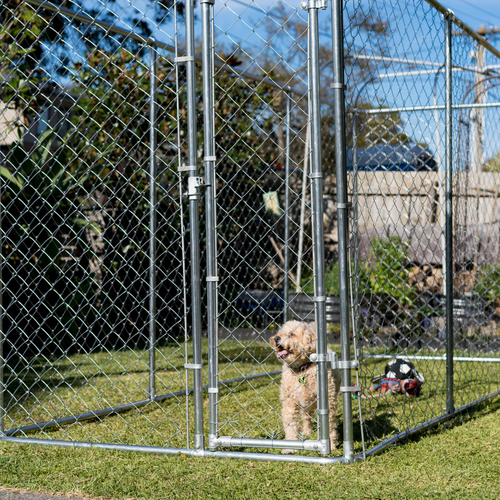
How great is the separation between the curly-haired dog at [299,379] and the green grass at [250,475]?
1.43ft

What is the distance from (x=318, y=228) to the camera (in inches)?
111

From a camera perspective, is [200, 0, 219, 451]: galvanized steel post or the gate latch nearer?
the gate latch

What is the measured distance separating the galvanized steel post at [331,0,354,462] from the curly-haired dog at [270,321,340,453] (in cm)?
45

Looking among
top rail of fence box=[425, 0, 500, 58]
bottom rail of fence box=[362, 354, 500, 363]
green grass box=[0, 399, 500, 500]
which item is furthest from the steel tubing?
bottom rail of fence box=[362, 354, 500, 363]

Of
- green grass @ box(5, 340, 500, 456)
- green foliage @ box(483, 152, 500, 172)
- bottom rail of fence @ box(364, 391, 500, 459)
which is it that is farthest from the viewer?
green foliage @ box(483, 152, 500, 172)

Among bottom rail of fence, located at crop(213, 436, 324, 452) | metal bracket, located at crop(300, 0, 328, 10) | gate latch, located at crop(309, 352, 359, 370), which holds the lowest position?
bottom rail of fence, located at crop(213, 436, 324, 452)

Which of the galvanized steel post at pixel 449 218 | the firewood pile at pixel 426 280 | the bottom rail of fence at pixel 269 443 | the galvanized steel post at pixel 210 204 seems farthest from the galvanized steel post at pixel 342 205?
the firewood pile at pixel 426 280

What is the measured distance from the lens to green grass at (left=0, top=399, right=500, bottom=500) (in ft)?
8.41

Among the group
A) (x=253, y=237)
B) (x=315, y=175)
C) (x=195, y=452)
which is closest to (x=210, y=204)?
(x=315, y=175)

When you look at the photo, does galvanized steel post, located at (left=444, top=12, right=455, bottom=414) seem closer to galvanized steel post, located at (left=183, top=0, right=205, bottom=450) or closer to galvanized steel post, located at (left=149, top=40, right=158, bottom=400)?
galvanized steel post, located at (left=183, top=0, right=205, bottom=450)

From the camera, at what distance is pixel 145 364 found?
19.6 feet

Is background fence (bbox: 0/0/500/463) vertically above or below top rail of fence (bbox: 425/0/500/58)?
below

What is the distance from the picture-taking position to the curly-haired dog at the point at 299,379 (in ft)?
10.9

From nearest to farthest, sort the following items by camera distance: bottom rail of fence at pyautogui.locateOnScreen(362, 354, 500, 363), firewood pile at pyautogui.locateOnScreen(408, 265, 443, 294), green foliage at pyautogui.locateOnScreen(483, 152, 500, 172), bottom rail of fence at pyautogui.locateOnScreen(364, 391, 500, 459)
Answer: bottom rail of fence at pyautogui.locateOnScreen(364, 391, 500, 459)
bottom rail of fence at pyautogui.locateOnScreen(362, 354, 500, 363)
green foliage at pyautogui.locateOnScreen(483, 152, 500, 172)
firewood pile at pyautogui.locateOnScreen(408, 265, 443, 294)
